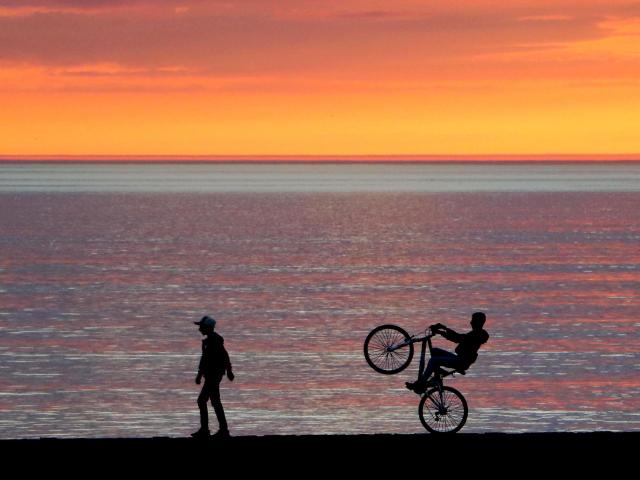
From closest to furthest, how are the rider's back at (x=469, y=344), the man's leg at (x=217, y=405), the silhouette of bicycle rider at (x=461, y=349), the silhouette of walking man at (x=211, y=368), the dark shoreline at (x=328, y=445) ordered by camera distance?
1. the dark shoreline at (x=328, y=445)
2. the silhouette of walking man at (x=211, y=368)
3. the silhouette of bicycle rider at (x=461, y=349)
4. the rider's back at (x=469, y=344)
5. the man's leg at (x=217, y=405)

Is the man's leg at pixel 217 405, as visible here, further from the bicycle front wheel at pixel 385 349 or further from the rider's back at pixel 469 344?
Answer: the rider's back at pixel 469 344

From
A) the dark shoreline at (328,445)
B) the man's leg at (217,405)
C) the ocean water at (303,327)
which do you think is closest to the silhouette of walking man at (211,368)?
the man's leg at (217,405)

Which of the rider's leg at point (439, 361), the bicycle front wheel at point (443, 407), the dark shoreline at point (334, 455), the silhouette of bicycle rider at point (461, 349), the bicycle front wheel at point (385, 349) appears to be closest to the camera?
the dark shoreline at point (334, 455)

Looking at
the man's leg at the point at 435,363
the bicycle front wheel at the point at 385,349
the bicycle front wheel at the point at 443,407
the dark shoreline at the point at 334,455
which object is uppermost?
the bicycle front wheel at the point at 385,349

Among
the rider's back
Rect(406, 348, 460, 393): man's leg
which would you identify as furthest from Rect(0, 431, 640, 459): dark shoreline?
the rider's back

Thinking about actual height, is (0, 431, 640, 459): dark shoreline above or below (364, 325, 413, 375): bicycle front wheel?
below

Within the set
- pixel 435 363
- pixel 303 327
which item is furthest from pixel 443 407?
pixel 303 327

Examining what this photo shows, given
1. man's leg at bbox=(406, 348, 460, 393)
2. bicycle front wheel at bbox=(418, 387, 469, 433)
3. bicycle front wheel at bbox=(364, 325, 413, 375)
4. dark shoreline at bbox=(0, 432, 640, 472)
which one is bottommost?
dark shoreline at bbox=(0, 432, 640, 472)

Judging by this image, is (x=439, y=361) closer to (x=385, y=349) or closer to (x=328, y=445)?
(x=385, y=349)

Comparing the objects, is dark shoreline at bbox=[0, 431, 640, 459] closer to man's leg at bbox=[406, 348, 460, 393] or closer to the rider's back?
man's leg at bbox=[406, 348, 460, 393]

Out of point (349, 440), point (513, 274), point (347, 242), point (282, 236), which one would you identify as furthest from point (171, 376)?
point (282, 236)

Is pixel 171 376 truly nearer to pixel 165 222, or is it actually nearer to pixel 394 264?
pixel 394 264

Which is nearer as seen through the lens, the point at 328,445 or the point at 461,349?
the point at 328,445

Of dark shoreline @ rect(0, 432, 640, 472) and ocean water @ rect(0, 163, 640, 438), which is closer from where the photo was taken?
dark shoreline @ rect(0, 432, 640, 472)
